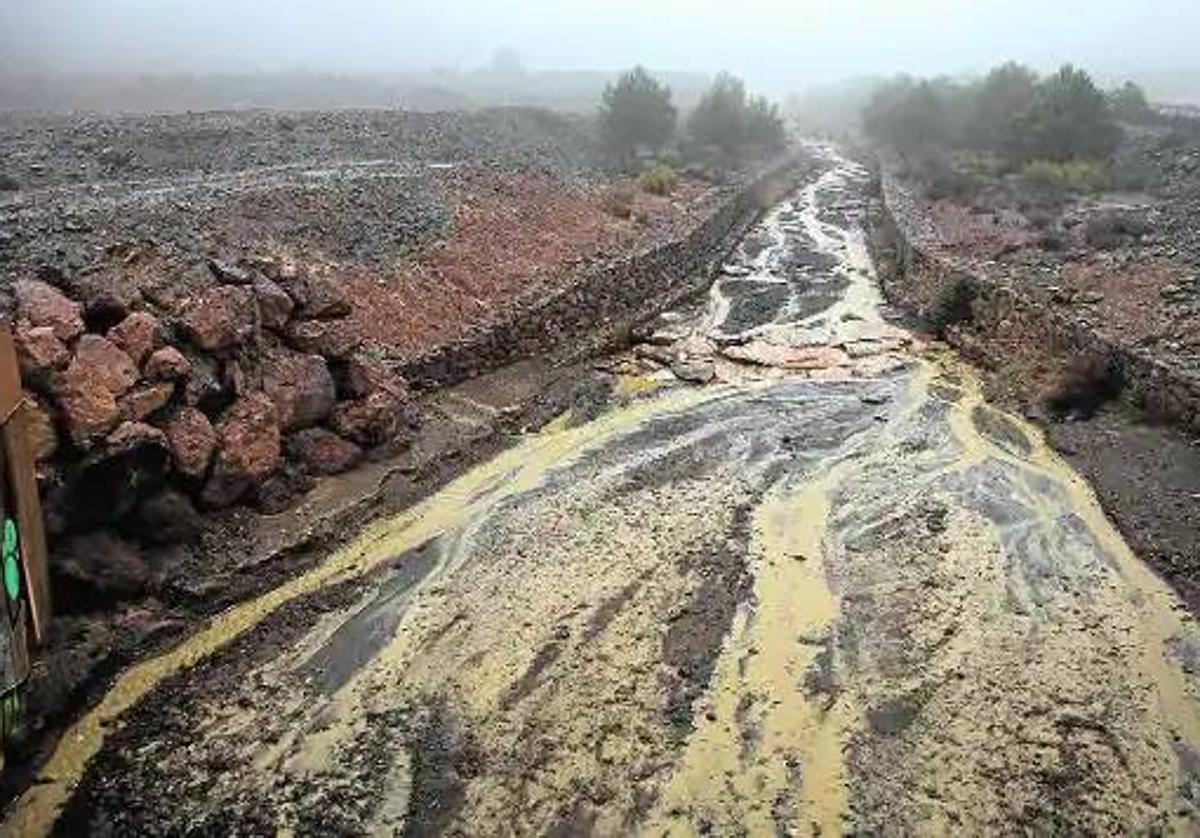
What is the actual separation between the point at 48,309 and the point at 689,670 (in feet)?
28.5

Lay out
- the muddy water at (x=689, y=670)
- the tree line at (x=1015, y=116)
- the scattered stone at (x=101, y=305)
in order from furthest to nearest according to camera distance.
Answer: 1. the tree line at (x=1015, y=116)
2. the scattered stone at (x=101, y=305)
3. the muddy water at (x=689, y=670)

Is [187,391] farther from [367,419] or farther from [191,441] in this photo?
[367,419]

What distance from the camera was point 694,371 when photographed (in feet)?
72.6

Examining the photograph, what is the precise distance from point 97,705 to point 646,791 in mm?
5644

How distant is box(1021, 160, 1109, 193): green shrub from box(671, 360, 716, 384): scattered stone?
23.8 meters

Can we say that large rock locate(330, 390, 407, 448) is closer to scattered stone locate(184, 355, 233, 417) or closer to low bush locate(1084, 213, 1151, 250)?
scattered stone locate(184, 355, 233, 417)

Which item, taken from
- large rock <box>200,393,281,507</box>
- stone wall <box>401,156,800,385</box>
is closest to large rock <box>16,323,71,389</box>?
large rock <box>200,393,281,507</box>

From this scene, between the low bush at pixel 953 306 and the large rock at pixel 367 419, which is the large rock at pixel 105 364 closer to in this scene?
the large rock at pixel 367 419

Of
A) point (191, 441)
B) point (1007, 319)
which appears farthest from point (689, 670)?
point (1007, 319)

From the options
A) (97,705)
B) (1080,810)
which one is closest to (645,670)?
(1080,810)

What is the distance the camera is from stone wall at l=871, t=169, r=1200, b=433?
17719 mm

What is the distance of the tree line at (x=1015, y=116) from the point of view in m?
46.9

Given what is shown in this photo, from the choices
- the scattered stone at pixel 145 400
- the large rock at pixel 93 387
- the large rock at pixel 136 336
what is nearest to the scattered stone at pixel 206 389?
the scattered stone at pixel 145 400

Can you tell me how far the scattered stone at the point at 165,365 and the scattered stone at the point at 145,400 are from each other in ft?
0.38
